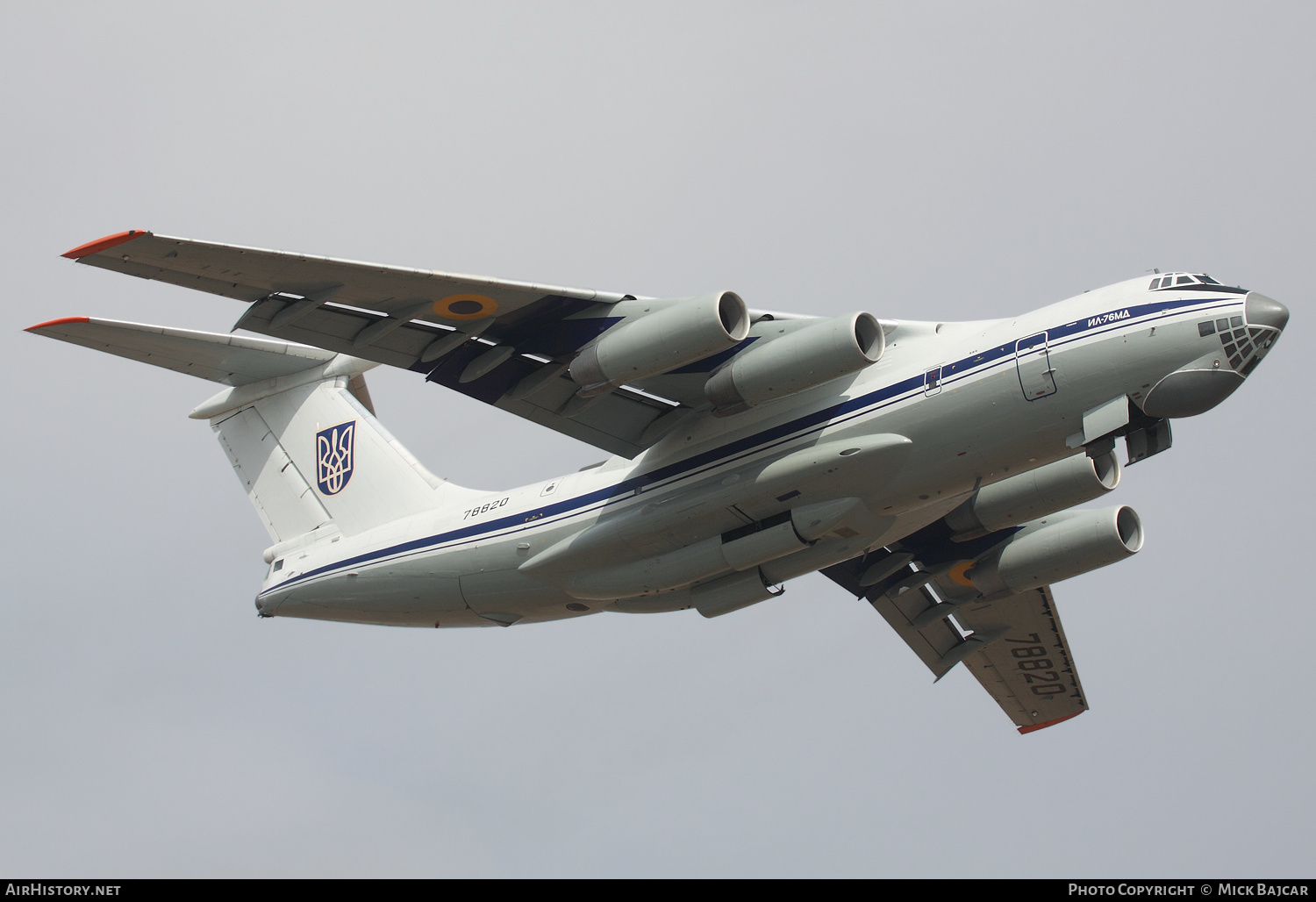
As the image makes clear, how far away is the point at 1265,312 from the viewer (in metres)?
10.5

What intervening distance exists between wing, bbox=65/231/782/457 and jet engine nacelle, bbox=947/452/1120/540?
9.41 feet

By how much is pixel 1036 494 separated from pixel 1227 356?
2535 millimetres

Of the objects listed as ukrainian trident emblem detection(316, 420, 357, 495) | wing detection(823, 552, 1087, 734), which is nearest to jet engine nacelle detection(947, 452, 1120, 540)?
wing detection(823, 552, 1087, 734)

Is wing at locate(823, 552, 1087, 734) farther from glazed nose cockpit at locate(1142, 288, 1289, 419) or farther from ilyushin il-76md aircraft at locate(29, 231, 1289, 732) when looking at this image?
glazed nose cockpit at locate(1142, 288, 1289, 419)

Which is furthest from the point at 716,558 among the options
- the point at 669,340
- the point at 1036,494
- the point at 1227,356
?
the point at 1227,356

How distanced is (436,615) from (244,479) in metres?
3.23

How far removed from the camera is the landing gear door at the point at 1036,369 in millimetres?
10875

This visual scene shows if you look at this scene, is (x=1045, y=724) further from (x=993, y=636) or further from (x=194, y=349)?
(x=194, y=349)

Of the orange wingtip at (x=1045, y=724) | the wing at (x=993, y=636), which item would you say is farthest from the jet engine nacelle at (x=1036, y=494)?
the orange wingtip at (x=1045, y=724)

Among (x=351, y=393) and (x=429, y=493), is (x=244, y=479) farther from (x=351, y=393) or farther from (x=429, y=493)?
(x=429, y=493)

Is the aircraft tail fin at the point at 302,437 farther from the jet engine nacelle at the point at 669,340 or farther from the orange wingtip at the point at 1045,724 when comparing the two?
the orange wingtip at the point at 1045,724

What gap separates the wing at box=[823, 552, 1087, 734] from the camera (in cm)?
1491

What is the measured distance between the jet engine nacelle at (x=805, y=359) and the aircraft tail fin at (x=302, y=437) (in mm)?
3638

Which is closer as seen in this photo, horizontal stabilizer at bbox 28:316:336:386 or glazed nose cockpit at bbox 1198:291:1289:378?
glazed nose cockpit at bbox 1198:291:1289:378
